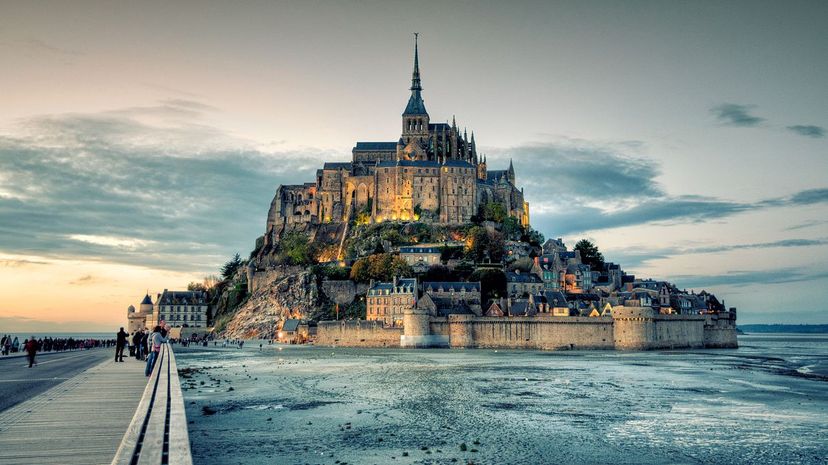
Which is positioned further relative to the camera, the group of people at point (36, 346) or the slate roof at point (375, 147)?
the slate roof at point (375, 147)

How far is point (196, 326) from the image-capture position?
389 feet

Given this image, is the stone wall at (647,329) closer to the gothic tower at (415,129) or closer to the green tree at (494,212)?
the green tree at (494,212)

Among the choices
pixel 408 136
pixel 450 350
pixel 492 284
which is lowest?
pixel 450 350

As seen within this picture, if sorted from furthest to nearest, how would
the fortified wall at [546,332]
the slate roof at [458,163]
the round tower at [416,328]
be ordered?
the slate roof at [458,163] → the round tower at [416,328] → the fortified wall at [546,332]

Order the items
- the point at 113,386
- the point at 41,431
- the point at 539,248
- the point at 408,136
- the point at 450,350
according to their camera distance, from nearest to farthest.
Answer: the point at 41,431 → the point at 113,386 → the point at 450,350 → the point at 539,248 → the point at 408,136

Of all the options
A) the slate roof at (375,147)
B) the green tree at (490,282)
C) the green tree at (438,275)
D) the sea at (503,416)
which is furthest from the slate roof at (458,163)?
the sea at (503,416)

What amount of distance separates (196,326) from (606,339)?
6979 cm

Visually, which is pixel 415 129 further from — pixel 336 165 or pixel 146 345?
pixel 146 345

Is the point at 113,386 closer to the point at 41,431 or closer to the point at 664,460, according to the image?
the point at 41,431

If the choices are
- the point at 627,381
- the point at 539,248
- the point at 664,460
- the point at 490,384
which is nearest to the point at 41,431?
the point at 664,460

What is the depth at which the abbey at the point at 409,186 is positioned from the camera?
4641 inches

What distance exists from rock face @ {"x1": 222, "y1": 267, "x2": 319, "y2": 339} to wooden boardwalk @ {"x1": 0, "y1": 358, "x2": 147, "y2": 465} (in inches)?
3166

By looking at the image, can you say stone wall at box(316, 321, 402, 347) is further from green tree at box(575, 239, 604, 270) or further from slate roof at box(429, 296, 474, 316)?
green tree at box(575, 239, 604, 270)

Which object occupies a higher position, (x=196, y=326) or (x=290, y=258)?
(x=290, y=258)
